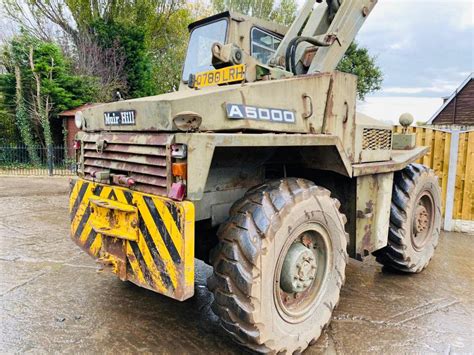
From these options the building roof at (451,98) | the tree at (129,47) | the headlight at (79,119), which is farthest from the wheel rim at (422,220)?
the building roof at (451,98)

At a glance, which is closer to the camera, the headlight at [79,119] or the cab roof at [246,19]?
the headlight at [79,119]

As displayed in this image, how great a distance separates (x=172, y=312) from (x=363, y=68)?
22.1 m

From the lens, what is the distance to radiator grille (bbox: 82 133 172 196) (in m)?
2.48

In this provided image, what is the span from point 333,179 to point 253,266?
1809 millimetres

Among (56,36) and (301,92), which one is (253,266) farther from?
(56,36)

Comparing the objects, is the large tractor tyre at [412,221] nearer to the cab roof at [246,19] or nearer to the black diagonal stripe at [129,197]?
the cab roof at [246,19]

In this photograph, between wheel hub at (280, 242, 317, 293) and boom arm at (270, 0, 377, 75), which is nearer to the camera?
wheel hub at (280, 242, 317, 293)

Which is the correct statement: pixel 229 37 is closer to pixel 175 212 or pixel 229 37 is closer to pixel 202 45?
pixel 202 45

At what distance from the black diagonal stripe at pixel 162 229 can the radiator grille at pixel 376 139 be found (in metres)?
2.16

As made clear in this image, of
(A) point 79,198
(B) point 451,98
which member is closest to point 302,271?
(A) point 79,198

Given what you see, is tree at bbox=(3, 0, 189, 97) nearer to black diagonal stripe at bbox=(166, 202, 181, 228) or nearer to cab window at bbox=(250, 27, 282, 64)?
cab window at bbox=(250, 27, 282, 64)

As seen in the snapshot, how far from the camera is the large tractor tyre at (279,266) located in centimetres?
250

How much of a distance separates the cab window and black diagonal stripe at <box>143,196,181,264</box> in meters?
2.27

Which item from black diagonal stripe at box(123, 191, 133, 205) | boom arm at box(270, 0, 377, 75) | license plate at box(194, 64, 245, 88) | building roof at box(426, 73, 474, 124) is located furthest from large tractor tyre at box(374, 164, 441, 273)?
building roof at box(426, 73, 474, 124)
